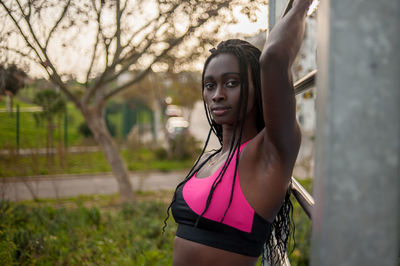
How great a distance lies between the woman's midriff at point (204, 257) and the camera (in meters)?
1.30

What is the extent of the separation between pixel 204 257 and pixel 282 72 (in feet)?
2.40

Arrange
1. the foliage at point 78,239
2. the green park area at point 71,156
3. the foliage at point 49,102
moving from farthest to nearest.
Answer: the foliage at point 49,102, the green park area at point 71,156, the foliage at point 78,239

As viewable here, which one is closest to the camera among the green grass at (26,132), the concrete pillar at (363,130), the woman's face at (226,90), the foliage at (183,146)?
the concrete pillar at (363,130)

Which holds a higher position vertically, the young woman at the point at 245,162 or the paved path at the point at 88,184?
the young woman at the point at 245,162

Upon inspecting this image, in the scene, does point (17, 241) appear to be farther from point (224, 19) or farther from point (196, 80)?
point (196, 80)

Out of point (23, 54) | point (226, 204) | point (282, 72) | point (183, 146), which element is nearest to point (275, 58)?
point (282, 72)

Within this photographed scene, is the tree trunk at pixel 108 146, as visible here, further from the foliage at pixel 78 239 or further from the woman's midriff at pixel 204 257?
the woman's midriff at pixel 204 257

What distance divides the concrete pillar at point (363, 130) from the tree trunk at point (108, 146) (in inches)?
233

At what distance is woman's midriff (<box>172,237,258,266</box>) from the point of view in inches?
51.4

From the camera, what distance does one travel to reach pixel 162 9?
4285mm

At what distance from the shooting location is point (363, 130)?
23.7 inches

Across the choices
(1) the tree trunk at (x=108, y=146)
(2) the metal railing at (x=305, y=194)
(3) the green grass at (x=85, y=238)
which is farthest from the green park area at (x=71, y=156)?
(2) the metal railing at (x=305, y=194)

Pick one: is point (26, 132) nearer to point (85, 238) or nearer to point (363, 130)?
point (85, 238)

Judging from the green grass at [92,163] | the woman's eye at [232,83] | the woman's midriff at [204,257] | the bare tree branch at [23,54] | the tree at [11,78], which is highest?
the bare tree branch at [23,54]
